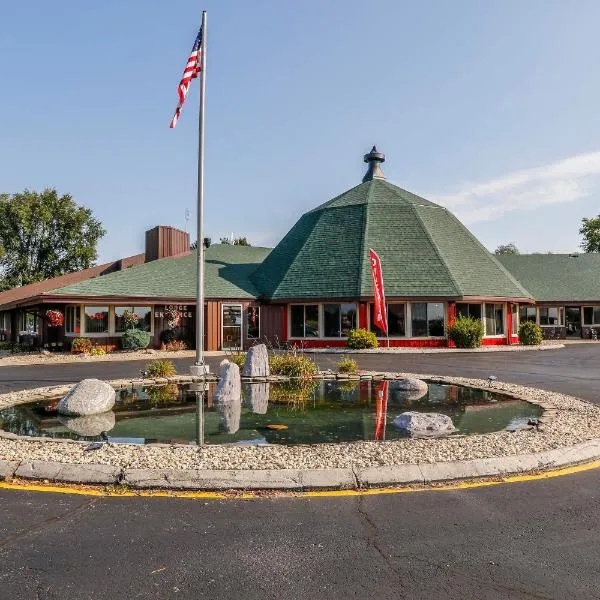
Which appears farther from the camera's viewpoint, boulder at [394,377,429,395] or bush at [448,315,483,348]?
bush at [448,315,483,348]

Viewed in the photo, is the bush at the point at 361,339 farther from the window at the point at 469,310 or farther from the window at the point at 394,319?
the window at the point at 469,310

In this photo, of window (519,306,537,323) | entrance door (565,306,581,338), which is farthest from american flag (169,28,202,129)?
entrance door (565,306,581,338)

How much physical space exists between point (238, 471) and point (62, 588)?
2.27 metres

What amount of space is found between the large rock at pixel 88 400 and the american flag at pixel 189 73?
25.9 ft

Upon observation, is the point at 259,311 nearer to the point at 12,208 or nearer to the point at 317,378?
the point at 317,378

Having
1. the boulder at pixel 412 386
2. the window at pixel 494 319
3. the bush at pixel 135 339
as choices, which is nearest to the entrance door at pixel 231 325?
the bush at pixel 135 339

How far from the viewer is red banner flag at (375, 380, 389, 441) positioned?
8102mm

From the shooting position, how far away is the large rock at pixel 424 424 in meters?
7.98

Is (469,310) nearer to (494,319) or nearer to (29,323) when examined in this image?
(494,319)

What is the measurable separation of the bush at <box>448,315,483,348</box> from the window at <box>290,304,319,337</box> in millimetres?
7001

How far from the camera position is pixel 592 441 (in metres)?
6.89

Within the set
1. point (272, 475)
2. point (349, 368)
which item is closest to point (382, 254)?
point (349, 368)

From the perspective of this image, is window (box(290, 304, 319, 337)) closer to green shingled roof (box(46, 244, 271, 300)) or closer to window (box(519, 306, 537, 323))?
green shingled roof (box(46, 244, 271, 300))

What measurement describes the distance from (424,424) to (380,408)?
7.29 feet
